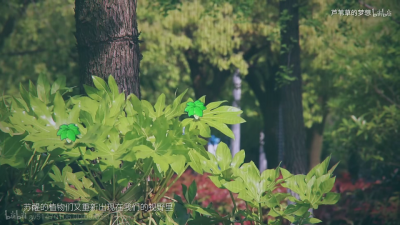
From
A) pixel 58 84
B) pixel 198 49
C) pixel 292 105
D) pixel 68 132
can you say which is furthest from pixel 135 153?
pixel 198 49

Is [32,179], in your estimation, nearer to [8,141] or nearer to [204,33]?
[8,141]

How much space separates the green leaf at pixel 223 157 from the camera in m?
2.37

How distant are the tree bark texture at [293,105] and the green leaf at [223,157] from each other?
5664 mm

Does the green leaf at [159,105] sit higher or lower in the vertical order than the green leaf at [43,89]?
lower

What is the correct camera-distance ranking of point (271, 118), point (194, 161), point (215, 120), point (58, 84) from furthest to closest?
point (271, 118) < point (58, 84) < point (215, 120) < point (194, 161)

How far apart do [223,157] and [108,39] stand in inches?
51.7

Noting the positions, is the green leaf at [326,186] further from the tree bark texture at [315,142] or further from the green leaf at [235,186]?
the tree bark texture at [315,142]

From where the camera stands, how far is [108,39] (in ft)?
10.3

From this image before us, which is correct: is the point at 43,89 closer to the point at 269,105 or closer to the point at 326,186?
the point at 326,186

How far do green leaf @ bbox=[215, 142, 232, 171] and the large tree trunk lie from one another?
3.62 feet

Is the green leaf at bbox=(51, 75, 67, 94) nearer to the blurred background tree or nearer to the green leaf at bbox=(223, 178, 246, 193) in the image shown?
the green leaf at bbox=(223, 178, 246, 193)

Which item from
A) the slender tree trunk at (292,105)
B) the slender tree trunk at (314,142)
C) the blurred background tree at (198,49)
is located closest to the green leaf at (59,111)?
the slender tree trunk at (292,105)

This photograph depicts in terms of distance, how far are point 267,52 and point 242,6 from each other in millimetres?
7580

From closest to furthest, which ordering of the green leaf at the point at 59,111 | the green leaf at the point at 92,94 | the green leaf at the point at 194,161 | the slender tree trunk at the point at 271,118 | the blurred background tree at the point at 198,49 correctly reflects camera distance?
the green leaf at the point at 59,111 < the green leaf at the point at 194,161 < the green leaf at the point at 92,94 < the blurred background tree at the point at 198,49 < the slender tree trunk at the point at 271,118
